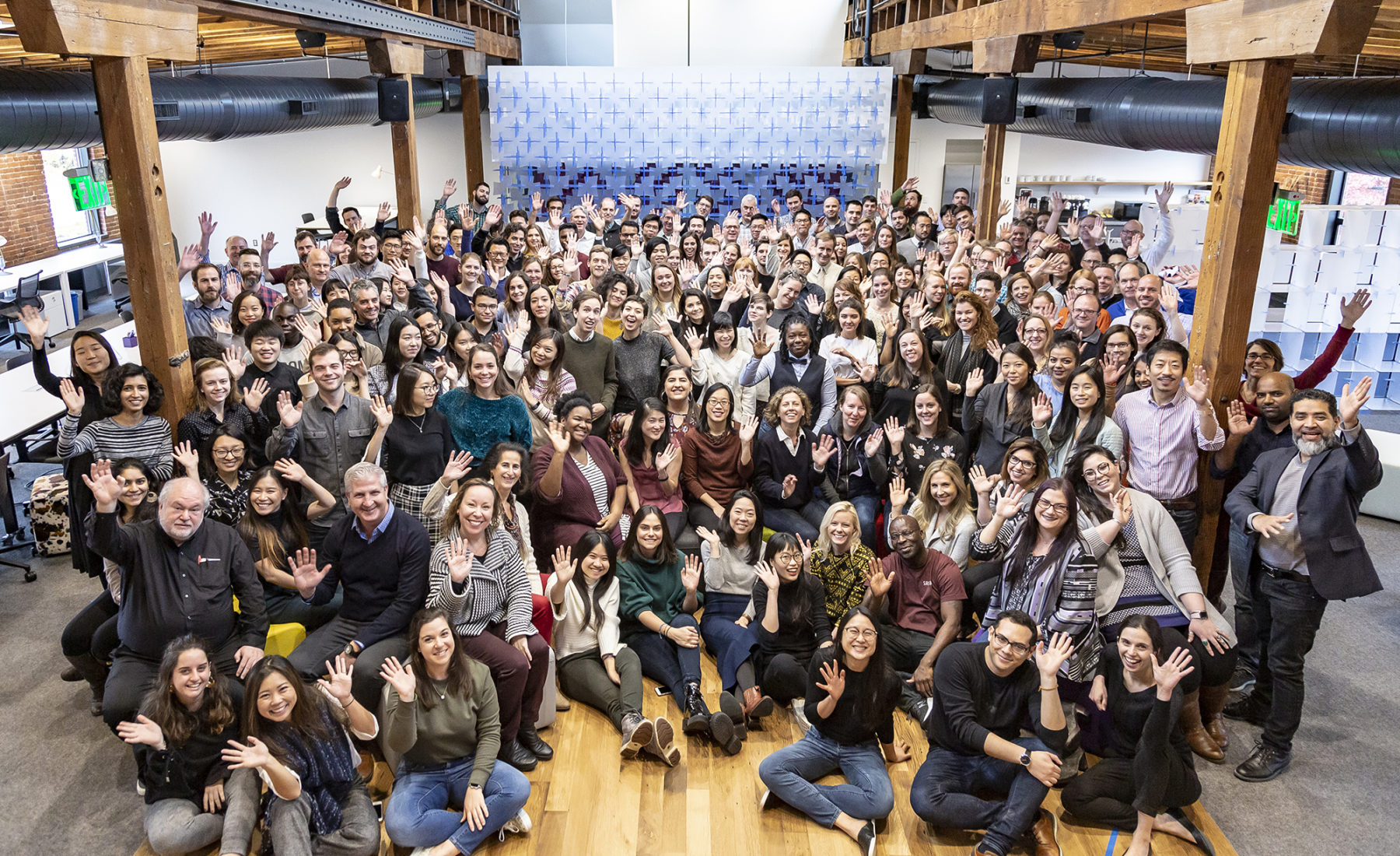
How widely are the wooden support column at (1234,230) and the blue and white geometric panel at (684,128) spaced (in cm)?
612

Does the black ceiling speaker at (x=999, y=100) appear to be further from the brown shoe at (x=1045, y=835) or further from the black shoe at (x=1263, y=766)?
the brown shoe at (x=1045, y=835)

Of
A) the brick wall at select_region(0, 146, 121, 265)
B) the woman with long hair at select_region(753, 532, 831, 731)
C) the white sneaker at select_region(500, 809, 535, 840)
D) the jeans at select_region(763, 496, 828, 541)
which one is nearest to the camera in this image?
the white sneaker at select_region(500, 809, 535, 840)

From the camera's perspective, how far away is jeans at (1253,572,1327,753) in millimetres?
4055

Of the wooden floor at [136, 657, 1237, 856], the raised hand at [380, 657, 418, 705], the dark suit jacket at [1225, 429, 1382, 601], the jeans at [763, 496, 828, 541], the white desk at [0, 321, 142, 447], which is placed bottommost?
the wooden floor at [136, 657, 1237, 856]

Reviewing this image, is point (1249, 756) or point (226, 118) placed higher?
point (226, 118)

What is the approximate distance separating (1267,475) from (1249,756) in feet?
3.79

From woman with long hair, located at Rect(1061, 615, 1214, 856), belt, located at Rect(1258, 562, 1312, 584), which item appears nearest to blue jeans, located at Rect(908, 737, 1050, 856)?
woman with long hair, located at Rect(1061, 615, 1214, 856)

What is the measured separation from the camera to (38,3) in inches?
149

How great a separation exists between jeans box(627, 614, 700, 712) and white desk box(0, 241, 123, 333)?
338 inches

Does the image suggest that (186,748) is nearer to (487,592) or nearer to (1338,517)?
(487,592)

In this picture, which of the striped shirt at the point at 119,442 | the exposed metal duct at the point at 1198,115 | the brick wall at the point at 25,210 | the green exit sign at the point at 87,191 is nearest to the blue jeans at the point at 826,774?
the striped shirt at the point at 119,442

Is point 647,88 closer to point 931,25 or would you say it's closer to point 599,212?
point 599,212

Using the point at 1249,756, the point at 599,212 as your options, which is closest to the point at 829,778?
the point at 1249,756

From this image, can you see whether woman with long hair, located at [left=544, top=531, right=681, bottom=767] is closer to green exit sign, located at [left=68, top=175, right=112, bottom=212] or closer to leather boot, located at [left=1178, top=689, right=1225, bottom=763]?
leather boot, located at [left=1178, top=689, right=1225, bottom=763]
